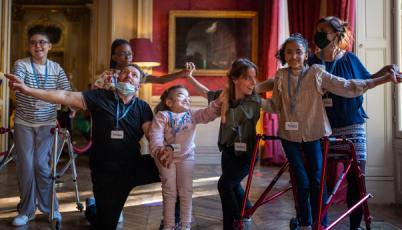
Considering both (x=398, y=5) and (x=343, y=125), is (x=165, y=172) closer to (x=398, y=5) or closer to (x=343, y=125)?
(x=343, y=125)

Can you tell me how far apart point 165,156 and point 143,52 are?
4.35 meters

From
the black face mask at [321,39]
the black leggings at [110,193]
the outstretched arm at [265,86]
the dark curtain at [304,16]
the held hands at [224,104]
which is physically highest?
the dark curtain at [304,16]

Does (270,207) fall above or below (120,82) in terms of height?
below

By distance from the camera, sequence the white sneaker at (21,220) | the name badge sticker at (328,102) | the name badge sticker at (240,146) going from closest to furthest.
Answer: the name badge sticker at (240,146)
the name badge sticker at (328,102)
the white sneaker at (21,220)

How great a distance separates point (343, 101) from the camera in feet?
8.98

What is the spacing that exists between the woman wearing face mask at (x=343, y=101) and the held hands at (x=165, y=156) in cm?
108

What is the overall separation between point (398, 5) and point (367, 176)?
1.64 m

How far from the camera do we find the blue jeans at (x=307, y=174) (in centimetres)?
243

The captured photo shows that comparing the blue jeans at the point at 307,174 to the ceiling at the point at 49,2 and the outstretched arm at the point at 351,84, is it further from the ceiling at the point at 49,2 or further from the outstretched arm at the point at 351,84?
the ceiling at the point at 49,2

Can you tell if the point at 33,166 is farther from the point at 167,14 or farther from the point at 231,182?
the point at 167,14

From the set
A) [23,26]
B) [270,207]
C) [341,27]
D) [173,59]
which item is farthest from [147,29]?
[23,26]

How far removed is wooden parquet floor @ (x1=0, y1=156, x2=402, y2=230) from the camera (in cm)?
312

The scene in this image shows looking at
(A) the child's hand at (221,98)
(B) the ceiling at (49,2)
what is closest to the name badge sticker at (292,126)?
(A) the child's hand at (221,98)

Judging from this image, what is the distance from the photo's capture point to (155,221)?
3240 mm
